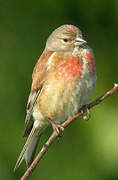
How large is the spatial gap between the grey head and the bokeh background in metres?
0.39

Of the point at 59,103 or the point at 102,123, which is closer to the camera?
the point at 59,103

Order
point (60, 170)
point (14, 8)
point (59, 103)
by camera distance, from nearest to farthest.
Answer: point (59, 103)
point (60, 170)
point (14, 8)

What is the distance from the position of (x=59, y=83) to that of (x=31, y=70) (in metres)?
0.72

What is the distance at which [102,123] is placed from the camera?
557 centimetres

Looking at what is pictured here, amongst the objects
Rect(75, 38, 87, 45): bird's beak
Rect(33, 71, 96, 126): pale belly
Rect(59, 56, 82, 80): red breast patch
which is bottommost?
Rect(33, 71, 96, 126): pale belly

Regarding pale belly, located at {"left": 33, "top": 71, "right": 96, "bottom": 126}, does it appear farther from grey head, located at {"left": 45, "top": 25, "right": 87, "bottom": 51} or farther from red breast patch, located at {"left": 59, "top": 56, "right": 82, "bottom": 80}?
grey head, located at {"left": 45, "top": 25, "right": 87, "bottom": 51}

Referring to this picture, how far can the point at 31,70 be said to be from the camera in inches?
227

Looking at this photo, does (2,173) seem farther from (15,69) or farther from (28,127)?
(15,69)

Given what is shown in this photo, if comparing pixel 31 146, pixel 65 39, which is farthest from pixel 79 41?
pixel 31 146

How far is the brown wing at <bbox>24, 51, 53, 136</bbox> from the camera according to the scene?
17.5 feet

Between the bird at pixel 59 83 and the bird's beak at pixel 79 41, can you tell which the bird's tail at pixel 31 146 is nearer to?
the bird at pixel 59 83

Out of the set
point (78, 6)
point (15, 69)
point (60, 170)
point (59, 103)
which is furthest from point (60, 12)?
point (60, 170)

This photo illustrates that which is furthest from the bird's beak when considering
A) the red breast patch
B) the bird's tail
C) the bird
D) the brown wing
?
the bird's tail

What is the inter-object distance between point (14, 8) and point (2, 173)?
61.2 inches
